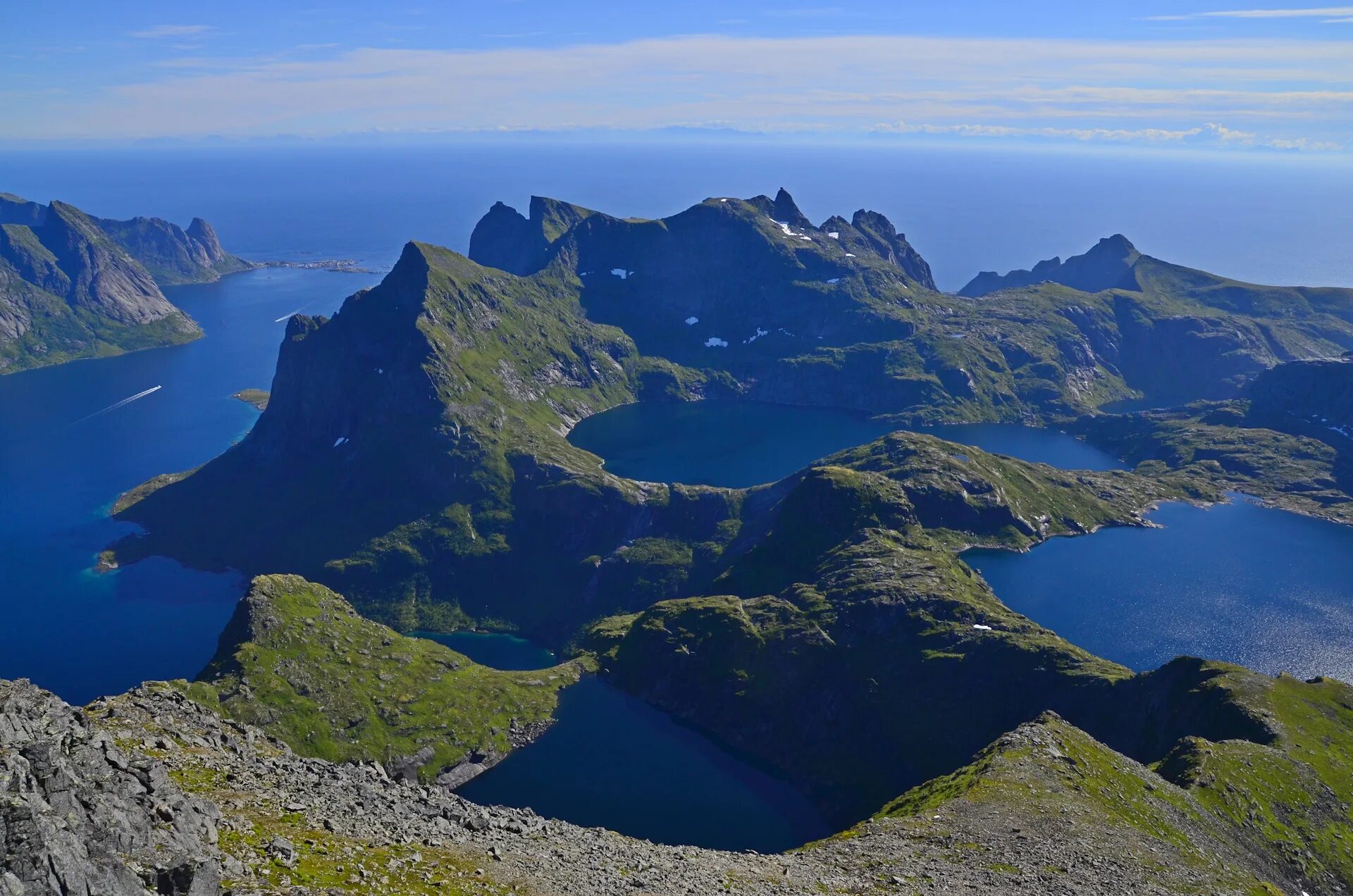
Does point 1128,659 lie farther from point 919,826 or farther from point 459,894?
point 459,894

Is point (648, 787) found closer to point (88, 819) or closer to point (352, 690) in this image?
point (352, 690)

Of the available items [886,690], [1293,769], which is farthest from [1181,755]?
[886,690]

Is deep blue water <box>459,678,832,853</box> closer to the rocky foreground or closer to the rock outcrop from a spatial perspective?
the rocky foreground

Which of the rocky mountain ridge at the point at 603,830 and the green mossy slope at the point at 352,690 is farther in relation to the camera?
the green mossy slope at the point at 352,690

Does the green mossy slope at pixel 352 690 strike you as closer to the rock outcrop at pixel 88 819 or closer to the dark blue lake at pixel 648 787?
the dark blue lake at pixel 648 787

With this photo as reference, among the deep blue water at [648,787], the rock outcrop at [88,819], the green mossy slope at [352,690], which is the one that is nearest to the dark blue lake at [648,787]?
the deep blue water at [648,787]

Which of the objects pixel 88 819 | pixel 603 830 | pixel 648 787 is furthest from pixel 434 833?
pixel 648 787
